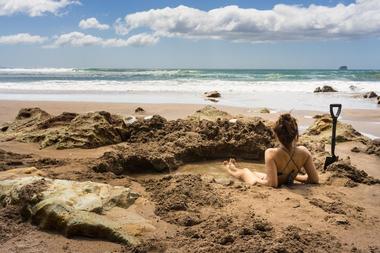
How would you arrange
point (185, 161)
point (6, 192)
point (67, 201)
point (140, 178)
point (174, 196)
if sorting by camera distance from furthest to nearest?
point (185, 161) → point (140, 178) → point (174, 196) → point (6, 192) → point (67, 201)

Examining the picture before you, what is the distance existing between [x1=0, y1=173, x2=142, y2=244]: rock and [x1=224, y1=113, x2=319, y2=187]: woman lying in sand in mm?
1564

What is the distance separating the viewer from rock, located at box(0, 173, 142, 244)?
363 centimetres

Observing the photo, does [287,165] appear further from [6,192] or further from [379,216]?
[6,192]

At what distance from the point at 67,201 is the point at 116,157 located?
2.08m

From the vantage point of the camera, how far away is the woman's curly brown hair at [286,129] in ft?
16.8

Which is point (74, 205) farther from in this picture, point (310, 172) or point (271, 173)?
point (310, 172)

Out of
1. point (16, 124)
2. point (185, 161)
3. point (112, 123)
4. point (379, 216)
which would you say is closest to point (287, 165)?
point (379, 216)

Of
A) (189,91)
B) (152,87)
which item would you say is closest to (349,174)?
(189,91)

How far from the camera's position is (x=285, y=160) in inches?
206

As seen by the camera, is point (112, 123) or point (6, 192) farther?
point (112, 123)

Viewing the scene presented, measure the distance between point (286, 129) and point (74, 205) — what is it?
2.49 metres

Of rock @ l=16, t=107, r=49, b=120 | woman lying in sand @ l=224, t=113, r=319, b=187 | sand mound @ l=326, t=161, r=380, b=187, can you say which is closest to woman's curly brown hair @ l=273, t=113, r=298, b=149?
woman lying in sand @ l=224, t=113, r=319, b=187

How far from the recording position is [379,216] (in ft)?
14.2

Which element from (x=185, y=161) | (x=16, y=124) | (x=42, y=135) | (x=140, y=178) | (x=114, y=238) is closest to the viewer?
(x=114, y=238)
